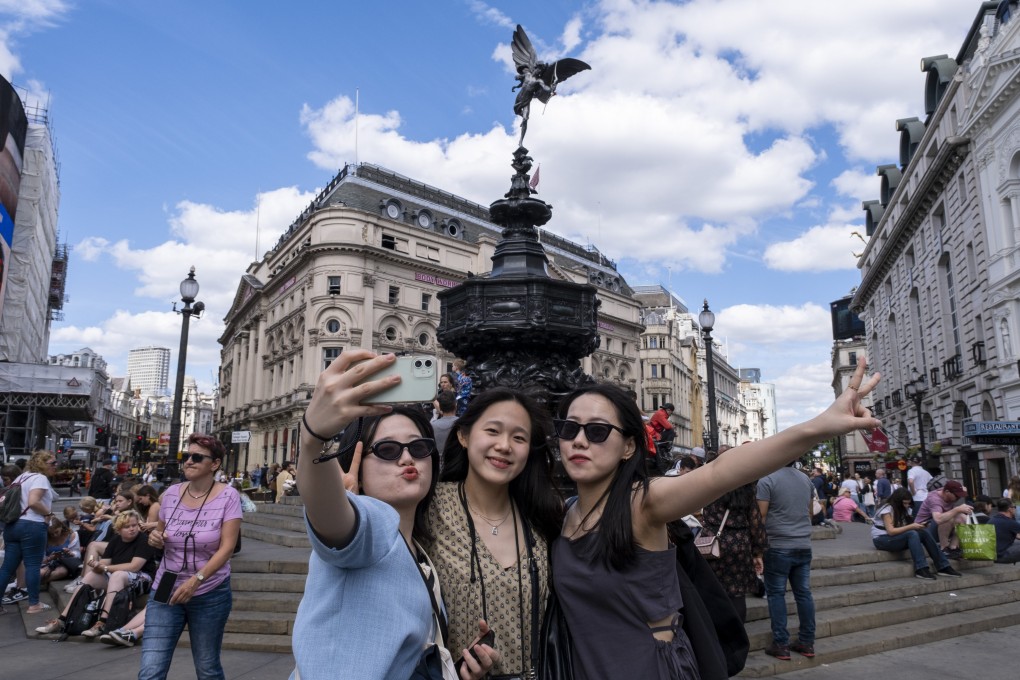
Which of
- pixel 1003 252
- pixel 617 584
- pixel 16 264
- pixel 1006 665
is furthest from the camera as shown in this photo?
pixel 16 264

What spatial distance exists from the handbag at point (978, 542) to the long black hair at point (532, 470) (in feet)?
29.8

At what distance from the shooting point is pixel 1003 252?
2794cm

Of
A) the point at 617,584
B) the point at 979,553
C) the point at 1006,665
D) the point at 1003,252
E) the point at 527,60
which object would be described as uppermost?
the point at 1003,252

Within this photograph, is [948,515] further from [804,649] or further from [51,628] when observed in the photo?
[51,628]

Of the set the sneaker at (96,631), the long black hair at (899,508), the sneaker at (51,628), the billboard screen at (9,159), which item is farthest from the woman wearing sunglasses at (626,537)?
the billboard screen at (9,159)

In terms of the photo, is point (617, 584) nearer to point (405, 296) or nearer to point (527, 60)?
point (527, 60)

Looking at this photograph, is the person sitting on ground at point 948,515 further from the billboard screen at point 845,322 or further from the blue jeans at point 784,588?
the billboard screen at point 845,322

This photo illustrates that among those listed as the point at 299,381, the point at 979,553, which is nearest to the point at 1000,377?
A: the point at 979,553

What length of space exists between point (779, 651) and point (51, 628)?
291 inches

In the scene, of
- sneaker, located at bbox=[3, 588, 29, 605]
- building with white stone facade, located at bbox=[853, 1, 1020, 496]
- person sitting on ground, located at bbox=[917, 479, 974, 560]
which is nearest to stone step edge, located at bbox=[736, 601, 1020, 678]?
person sitting on ground, located at bbox=[917, 479, 974, 560]

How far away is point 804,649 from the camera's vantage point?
5.95 meters

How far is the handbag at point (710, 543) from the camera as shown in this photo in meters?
5.69

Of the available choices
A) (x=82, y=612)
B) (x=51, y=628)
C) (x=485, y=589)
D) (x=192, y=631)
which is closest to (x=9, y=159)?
(x=51, y=628)

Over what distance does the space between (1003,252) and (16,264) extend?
53.7 metres
